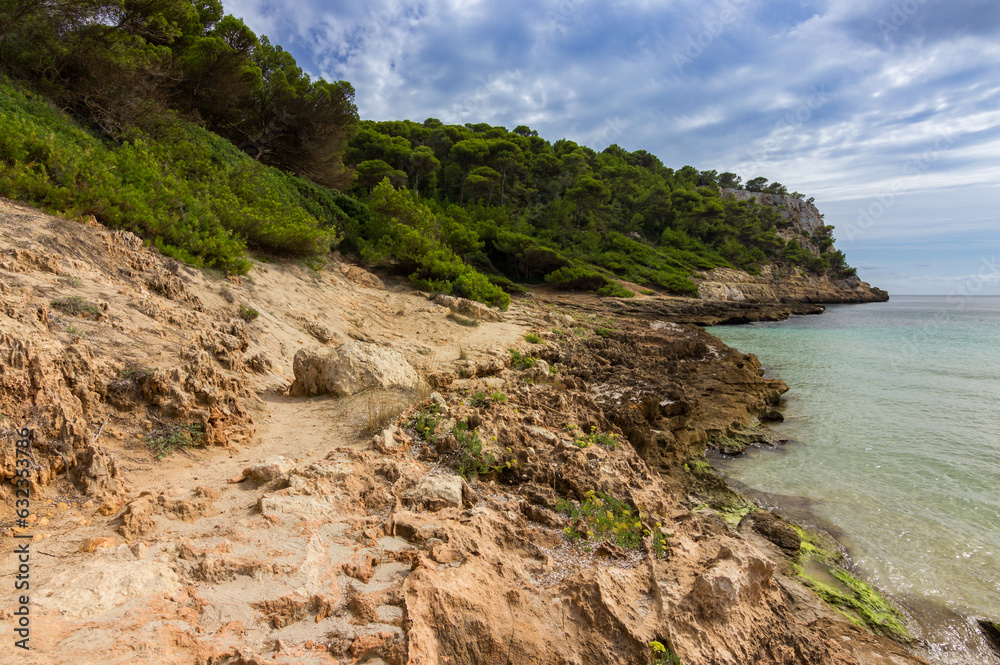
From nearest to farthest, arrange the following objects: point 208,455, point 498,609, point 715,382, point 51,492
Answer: point 498,609, point 51,492, point 208,455, point 715,382

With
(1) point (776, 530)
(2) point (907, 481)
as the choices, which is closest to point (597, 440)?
(1) point (776, 530)

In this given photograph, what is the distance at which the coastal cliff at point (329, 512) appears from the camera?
6.92 ft

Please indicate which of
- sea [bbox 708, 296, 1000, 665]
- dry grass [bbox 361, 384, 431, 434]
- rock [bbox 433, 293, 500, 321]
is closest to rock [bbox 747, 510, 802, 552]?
sea [bbox 708, 296, 1000, 665]

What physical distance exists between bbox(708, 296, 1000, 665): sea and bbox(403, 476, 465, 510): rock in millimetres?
4094

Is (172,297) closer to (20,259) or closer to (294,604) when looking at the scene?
(20,259)

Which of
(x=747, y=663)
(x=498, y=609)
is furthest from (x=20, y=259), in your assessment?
(x=747, y=663)

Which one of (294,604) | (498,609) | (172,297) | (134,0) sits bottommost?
(498,609)

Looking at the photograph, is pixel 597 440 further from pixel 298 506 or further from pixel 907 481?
pixel 907 481

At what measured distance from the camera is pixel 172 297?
6.37 m

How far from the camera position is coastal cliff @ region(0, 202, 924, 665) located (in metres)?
2.11

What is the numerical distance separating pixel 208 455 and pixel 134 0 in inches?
569

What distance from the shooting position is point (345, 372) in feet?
18.3

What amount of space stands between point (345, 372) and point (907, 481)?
8373mm

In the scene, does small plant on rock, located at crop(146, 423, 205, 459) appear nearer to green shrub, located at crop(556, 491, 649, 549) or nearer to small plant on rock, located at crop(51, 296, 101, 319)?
small plant on rock, located at crop(51, 296, 101, 319)
